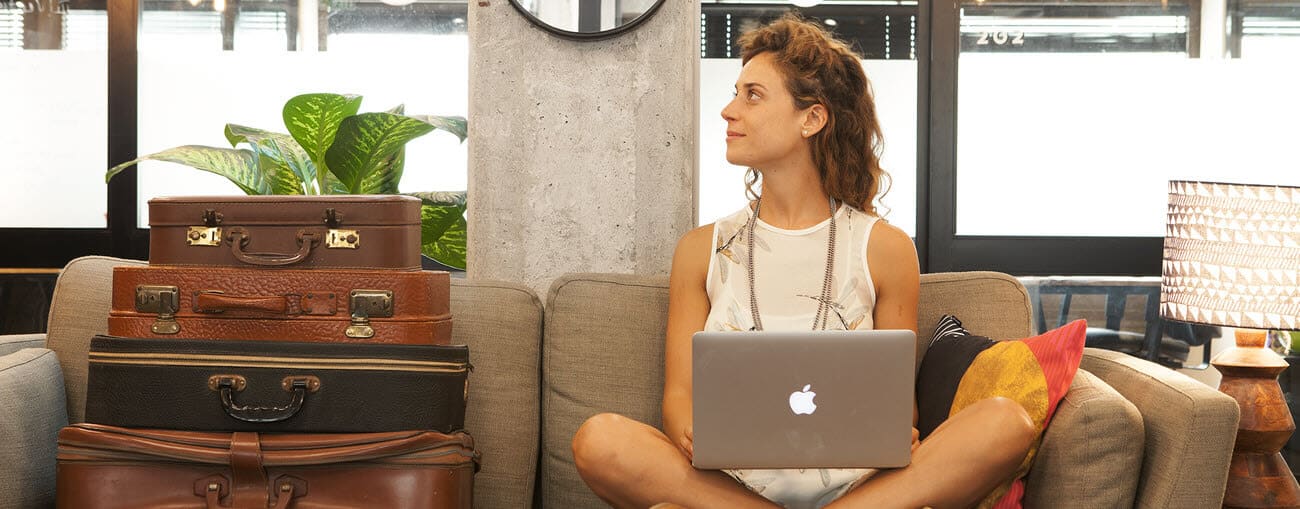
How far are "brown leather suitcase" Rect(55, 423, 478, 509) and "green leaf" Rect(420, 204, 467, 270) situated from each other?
0.98 meters

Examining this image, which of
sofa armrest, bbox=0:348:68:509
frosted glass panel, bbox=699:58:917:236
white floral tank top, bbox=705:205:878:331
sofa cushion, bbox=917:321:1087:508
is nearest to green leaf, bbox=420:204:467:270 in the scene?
white floral tank top, bbox=705:205:878:331

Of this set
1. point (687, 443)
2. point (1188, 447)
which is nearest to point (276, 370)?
point (687, 443)

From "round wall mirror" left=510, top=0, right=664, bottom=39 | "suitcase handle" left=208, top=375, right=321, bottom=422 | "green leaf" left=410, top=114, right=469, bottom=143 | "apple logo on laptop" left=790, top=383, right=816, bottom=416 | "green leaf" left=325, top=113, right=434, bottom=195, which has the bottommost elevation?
"suitcase handle" left=208, top=375, right=321, bottom=422

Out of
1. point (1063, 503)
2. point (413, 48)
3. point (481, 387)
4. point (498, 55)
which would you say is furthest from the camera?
point (413, 48)

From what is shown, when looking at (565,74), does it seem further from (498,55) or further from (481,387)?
(481,387)

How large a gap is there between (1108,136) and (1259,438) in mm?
1719

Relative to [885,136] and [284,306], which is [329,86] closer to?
[885,136]

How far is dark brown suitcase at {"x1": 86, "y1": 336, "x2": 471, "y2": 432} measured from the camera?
1.87 metres

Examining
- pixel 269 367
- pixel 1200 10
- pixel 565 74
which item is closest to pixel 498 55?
pixel 565 74

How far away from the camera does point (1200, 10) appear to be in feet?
12.3

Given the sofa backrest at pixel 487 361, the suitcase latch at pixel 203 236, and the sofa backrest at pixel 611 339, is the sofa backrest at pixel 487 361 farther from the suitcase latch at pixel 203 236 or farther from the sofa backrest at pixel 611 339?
the suitcase latch at pixel 203 236

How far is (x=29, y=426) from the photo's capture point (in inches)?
74.7

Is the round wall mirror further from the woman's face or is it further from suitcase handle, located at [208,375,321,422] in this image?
suitcase handle, located at [208,375,321,422]

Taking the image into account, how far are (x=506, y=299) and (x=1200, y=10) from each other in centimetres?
272
